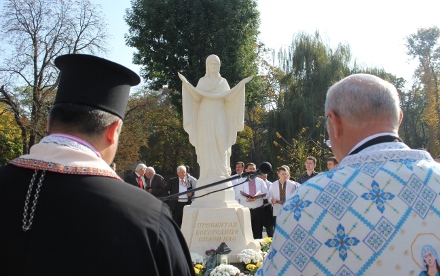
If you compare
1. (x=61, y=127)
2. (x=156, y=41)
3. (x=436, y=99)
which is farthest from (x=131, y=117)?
(x=61, y=127)

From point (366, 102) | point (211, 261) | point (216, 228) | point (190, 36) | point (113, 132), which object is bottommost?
point (211, 261)

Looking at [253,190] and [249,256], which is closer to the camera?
[249,256]

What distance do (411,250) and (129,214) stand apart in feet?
3.36

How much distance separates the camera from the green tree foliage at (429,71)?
34.9m

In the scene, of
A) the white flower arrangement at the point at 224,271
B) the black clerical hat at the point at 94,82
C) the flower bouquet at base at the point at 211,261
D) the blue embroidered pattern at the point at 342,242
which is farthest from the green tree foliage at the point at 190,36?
the blue embroidered pattern at the point at 342,242

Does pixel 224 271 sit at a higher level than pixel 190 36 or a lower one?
lower

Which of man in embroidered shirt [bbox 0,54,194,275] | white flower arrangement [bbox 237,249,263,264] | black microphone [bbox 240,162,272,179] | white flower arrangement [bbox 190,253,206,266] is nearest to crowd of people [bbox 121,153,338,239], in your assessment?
white flower arrangement [bbox 237,249,263,264]

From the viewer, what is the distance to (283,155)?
25.2 m

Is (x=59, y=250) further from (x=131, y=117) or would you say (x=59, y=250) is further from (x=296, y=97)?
(x=131, y=117)

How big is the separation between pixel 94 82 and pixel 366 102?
42.9 inches

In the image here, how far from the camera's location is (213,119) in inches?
368

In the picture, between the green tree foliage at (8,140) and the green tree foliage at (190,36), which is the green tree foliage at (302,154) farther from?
the green tree foliage at (8,140)

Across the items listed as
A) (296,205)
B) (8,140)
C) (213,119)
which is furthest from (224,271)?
(8,140)

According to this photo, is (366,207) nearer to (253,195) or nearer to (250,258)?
(250,258)
